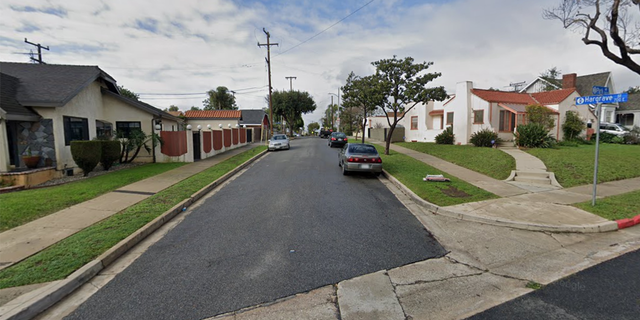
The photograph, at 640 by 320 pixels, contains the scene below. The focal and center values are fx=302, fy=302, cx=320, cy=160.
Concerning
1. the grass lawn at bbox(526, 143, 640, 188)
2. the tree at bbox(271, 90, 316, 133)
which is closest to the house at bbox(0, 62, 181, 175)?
the grass lawn at bbox(526, 143, 640, 188)

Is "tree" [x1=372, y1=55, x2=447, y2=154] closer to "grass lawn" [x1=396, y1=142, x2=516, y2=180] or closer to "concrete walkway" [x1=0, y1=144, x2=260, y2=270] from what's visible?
"grass lawn" [x1=396, y1=142, x2=516, y2=180]

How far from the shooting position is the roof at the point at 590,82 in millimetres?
33219

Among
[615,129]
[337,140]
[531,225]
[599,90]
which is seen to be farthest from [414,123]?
[531,225]

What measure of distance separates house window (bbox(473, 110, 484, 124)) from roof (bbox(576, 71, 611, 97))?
67.5ft

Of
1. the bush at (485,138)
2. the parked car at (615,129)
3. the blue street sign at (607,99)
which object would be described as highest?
→ the blue street sign at (607,99)

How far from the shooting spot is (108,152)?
41.5 ft

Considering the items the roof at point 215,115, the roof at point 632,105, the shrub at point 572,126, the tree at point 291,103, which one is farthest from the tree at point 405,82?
the tree at point 291,103

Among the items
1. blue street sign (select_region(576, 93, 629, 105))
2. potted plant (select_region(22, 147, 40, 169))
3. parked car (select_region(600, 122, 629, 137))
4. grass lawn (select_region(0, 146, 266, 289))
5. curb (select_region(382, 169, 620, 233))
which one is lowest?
curb (select_region(382, 169, 620, 233))

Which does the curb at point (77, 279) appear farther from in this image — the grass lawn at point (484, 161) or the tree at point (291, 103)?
the tree at point (291, 103)

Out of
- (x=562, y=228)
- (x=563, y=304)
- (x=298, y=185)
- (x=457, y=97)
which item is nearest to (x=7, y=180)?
(x=298, y=185)

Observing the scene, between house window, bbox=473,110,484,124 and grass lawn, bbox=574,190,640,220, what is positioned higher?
house window, bbox=473,110,484,124

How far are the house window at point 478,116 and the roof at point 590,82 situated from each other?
20.6 m

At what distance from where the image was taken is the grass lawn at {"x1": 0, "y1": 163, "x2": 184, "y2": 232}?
21.3ft

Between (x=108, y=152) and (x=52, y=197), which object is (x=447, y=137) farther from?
(x=52, y=197)
